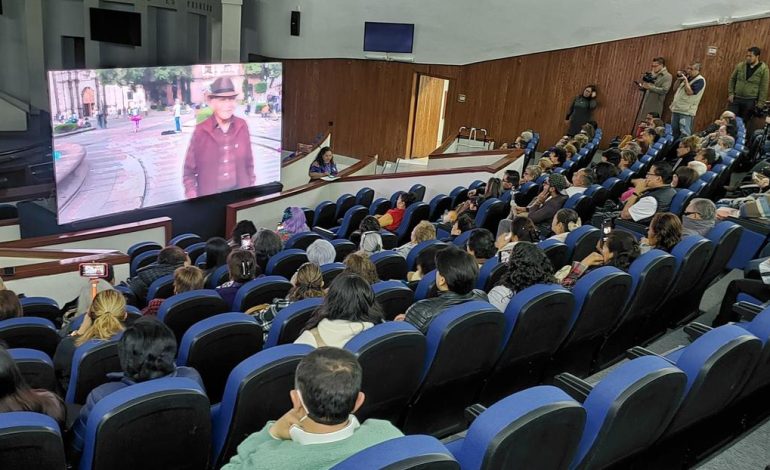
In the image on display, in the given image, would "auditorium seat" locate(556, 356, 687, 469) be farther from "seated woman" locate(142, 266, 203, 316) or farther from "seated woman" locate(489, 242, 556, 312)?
"seated woman" locate(142, 266, 203, 316)

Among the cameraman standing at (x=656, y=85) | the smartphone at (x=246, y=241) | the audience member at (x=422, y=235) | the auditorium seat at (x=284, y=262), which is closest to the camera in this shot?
the auditorium seat at (x=284, y=262)

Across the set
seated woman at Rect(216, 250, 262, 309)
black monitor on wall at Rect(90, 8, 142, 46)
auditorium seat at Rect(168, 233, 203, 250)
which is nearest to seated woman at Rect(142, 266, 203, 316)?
seated woman at Rect(216, 250, 262, 309)

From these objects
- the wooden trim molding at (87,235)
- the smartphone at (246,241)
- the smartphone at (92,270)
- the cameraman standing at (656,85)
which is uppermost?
the cameraman standing at (656,85)

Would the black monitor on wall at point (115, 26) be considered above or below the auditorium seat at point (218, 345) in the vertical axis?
above

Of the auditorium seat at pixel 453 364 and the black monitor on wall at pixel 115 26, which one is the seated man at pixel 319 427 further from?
the black monitor on wall at pixel 115 26

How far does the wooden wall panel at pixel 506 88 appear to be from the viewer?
371 inches

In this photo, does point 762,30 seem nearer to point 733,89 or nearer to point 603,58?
point 733,89

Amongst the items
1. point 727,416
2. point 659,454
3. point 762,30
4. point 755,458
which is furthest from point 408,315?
point 762,30

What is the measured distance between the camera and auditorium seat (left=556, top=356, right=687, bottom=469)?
1.74m

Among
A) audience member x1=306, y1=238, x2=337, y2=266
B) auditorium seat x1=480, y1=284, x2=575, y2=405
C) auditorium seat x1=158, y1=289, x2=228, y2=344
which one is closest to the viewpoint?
auditorium seat x1=480, y1=284, x2=575, y2=405

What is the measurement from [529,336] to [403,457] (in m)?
1.55

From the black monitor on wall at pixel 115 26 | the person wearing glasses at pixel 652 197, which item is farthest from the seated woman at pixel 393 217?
the black monitor on wall at pixel 115 26

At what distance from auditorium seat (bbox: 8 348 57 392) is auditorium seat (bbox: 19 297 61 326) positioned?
150cm

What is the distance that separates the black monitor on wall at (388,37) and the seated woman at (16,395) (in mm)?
11451
